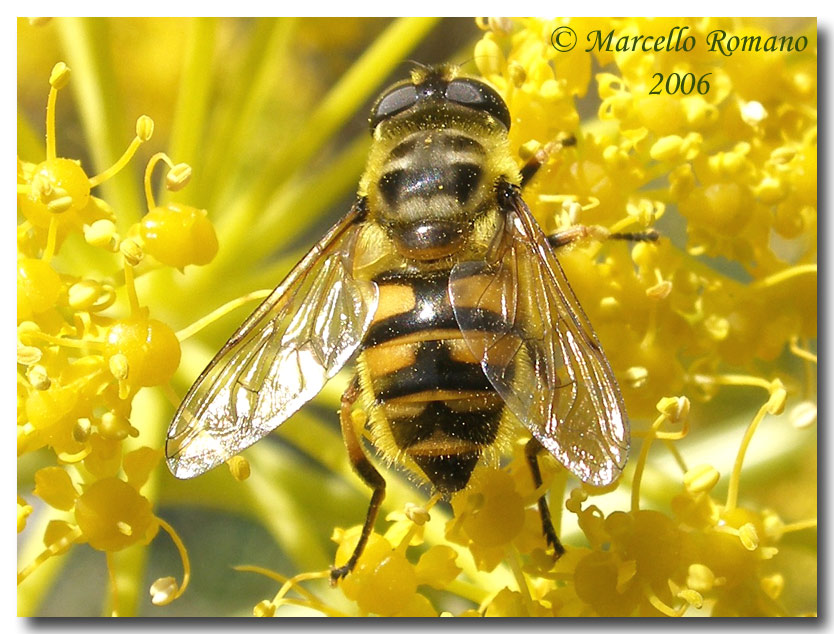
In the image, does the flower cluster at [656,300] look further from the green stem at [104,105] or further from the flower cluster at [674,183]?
the green stem at [104,105]

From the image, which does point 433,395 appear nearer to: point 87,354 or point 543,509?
point 543,509

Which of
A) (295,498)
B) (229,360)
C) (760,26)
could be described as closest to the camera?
(229,360)

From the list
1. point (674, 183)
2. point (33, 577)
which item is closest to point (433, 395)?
point (674, 183)

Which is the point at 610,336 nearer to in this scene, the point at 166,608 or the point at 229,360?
the point at 229,360

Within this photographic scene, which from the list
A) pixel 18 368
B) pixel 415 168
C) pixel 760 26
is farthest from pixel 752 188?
pixel 18 368

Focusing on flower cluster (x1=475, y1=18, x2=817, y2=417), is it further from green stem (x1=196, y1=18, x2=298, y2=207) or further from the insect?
green stem (x1=196, y1=18, x2=298, y2=207)

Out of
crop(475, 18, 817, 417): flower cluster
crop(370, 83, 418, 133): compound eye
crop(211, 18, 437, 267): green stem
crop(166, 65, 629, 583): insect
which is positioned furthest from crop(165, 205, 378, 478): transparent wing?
crop(211, 18, 437, 267): green stem

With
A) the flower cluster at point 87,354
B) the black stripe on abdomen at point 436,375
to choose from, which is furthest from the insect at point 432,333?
the flower cluster at point 87,354
